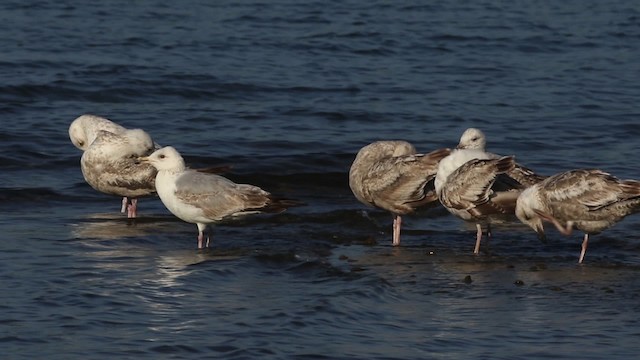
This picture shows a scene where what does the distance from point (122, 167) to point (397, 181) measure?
8.81 ft

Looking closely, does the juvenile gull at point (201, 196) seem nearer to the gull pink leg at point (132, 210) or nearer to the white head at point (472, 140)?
the gull pink leg at point (132, 210)

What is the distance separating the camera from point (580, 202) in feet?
37.3

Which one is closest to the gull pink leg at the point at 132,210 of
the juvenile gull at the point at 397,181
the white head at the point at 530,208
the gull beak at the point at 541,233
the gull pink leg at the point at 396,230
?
the juvenile gull at the point at 397,181

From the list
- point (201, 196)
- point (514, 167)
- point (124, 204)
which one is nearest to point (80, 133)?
point (124, 204)

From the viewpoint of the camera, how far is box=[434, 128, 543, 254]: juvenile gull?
38.1 ft

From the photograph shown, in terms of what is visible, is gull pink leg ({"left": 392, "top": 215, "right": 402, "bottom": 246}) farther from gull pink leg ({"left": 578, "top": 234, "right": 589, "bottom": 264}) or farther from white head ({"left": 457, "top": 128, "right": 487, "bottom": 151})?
gull pink leg ({"left": 578, "top": 234, "right": 589, "bottom": 264})

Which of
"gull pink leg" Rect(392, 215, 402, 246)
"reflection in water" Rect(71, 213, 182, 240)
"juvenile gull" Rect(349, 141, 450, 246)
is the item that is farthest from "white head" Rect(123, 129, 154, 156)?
"gull pink leg" Rect(392, 215, 402, 246)

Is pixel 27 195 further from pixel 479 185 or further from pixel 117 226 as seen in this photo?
pixel 479 185

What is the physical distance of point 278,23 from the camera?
89.1 feet

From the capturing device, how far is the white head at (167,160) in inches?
472

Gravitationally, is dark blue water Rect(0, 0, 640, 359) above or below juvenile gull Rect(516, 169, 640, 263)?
below

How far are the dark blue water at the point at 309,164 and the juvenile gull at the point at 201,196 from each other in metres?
0.32

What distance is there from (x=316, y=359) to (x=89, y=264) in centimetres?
305

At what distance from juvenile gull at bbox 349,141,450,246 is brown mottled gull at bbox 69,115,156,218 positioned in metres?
2.01
